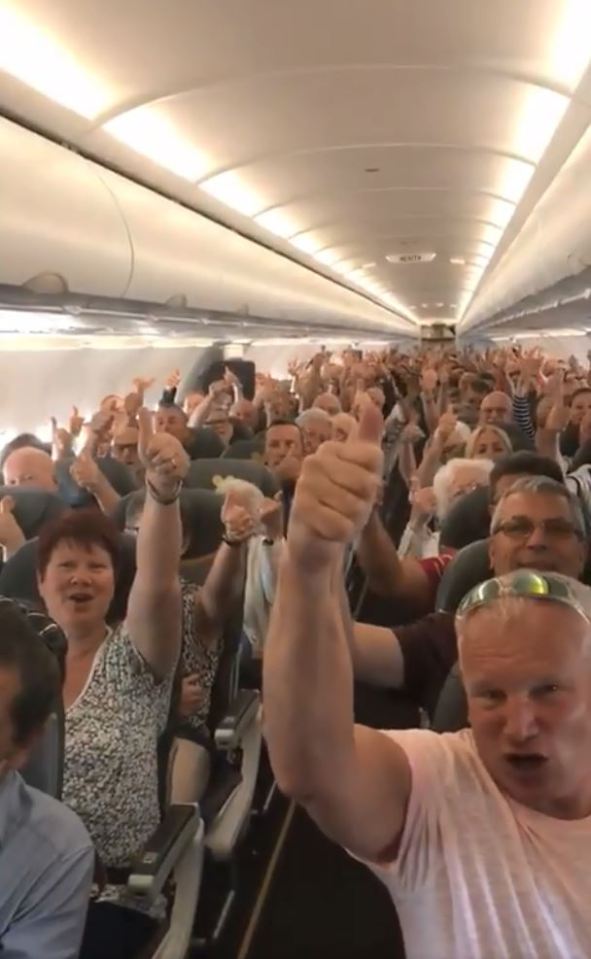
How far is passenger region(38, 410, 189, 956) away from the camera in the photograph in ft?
8.68

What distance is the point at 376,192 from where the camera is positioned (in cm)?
715

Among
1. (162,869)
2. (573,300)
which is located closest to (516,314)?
(573,300)

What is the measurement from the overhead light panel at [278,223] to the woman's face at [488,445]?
294 cm

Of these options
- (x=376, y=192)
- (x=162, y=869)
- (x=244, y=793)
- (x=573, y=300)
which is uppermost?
(x=376, y=192)

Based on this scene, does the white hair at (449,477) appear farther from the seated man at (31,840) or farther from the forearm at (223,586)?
the seated man at (31,840)

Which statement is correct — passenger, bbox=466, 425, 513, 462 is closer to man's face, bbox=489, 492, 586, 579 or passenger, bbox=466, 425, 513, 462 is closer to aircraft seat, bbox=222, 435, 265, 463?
aircraft seat, bbox=222, 435, 265, 463

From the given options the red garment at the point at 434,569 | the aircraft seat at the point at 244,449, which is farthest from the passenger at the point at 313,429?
the red garment at the point at 434,569

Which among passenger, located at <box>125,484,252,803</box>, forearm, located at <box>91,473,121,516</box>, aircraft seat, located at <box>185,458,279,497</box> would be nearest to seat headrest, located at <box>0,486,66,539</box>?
forearm, located at <box>91,473,121,516</box>

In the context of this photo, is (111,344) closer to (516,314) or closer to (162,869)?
(516,314)

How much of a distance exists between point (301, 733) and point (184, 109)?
11.7 feet

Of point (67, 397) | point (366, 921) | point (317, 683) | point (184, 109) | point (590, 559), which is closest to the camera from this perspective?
point (317, 683)

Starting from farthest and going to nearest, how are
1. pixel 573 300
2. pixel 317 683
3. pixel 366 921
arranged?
1. pixel 573 300
2. pixel 366 921
3. pixel 317 683

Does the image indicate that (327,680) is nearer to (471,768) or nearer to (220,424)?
(471,768)

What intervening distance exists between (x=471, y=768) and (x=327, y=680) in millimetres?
290
